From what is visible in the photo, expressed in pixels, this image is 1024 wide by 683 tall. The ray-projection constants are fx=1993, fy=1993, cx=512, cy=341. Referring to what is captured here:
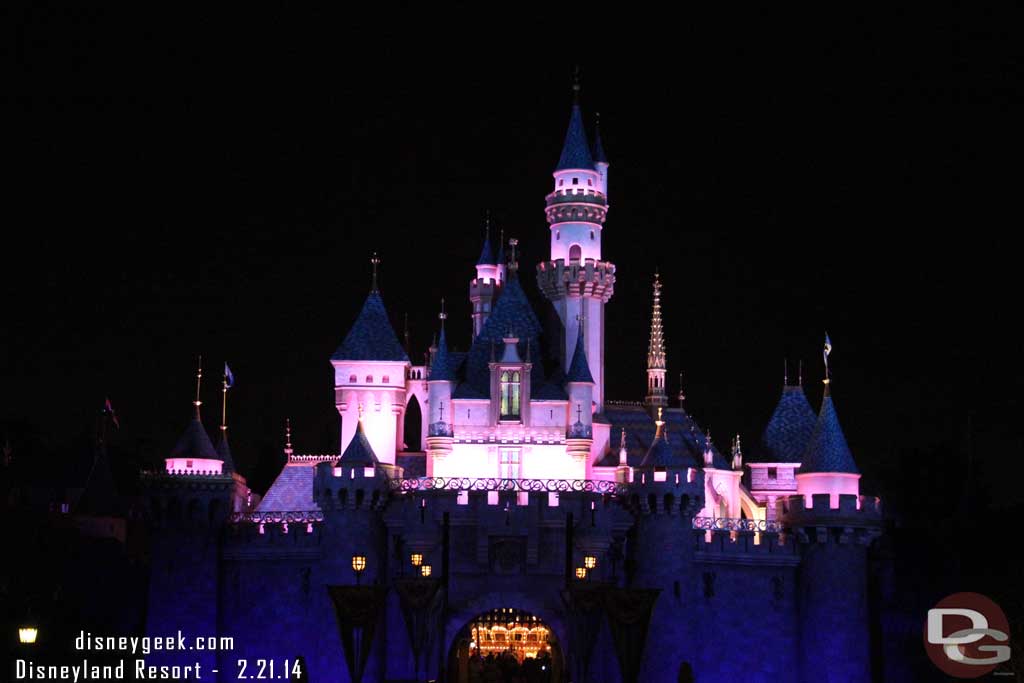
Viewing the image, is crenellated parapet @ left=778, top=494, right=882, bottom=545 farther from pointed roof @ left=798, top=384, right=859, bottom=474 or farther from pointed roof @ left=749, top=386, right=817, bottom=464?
pointed roof @ left=749, top=386, right=817, bottom=464

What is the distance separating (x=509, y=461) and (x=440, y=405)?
330 centimetres

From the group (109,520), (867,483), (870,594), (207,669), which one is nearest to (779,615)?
(870,594)

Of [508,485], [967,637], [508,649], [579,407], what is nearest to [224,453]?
[508,485]

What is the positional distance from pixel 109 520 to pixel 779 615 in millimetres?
40673

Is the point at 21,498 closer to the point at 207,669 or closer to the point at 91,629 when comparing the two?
the point at 91,629

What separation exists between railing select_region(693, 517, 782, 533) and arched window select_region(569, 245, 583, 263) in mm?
13200

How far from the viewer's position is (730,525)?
66.5m

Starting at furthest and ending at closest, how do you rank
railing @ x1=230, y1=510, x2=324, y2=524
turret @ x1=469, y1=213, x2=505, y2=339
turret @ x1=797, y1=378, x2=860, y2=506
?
1. turret @ x1=469, y1=213, x2=505, y2=339
2. railing @ x1=230, y1=510, x2=324, y2=524
3. turret @ x1=797, y1=378, x2=860, y2=506

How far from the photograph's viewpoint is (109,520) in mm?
95062

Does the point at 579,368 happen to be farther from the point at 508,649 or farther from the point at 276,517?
the point at 276,517

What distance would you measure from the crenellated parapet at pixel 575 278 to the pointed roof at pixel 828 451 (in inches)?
447

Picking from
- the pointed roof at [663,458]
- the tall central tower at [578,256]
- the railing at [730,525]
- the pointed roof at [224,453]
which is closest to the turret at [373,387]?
the pointed roof at [224,453]

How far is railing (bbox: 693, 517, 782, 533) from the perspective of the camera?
66.2 m

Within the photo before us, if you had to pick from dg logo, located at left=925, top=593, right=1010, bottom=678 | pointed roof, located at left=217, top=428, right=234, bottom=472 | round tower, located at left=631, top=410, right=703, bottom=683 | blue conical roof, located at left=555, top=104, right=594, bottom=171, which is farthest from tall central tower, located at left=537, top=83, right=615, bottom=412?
dg logo, located at left=925, top=593, right=1010, bottom=678
